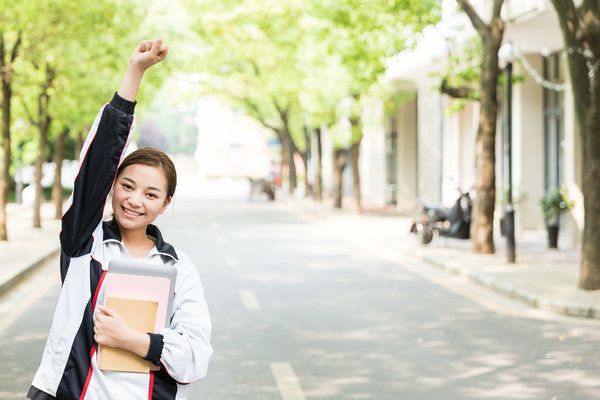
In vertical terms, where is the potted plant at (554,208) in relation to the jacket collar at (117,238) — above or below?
below

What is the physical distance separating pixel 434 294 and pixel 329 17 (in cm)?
768

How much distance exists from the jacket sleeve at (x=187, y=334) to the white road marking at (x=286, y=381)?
3836mm

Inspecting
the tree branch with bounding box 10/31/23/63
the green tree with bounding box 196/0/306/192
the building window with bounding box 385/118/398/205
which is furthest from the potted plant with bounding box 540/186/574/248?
the building window with bounding box 385/118/398/205

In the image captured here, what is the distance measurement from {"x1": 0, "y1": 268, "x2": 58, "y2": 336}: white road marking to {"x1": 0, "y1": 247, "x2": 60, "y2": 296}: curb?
0.35 m

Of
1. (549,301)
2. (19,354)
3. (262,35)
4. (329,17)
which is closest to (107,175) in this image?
(19,354)

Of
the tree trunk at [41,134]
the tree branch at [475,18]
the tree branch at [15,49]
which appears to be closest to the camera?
the tree branch at [475,18]

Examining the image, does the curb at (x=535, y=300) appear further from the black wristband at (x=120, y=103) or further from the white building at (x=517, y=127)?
the black wristband at (x=120, y=103)

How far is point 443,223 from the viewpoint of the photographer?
1962 centimetres

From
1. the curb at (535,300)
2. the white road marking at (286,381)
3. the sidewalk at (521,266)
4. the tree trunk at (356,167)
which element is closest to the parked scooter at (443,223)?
the sidewalk at (521,266)

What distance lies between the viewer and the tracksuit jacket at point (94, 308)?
275cm

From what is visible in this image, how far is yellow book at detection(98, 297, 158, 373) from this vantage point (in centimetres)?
270

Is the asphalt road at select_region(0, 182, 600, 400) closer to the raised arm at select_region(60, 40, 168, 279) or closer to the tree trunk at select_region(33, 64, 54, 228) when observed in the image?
the raised arm at select_region(60, 40, 168, 279)

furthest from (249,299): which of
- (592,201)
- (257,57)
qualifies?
(257,57)

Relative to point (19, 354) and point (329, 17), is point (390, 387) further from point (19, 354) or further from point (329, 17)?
point (329, 17)
